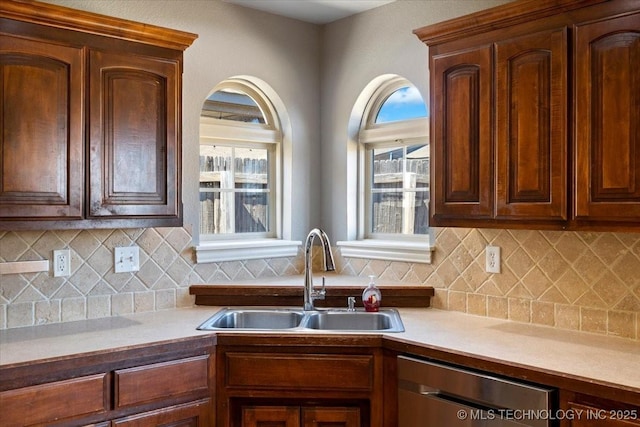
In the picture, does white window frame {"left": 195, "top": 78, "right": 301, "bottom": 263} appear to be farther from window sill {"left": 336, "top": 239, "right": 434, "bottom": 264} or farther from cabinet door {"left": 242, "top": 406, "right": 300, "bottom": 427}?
cabinet door {"left": 242, "top": 406, "right": 300, "bottom": 427}

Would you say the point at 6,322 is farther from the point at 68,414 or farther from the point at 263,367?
the point at 263,367

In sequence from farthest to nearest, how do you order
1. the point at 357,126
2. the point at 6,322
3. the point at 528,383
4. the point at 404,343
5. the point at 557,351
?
1. the point at 357,126
2. the point at 6,322
3. the point at 404,343
4. the point at 557,351
5. the point at 528,383

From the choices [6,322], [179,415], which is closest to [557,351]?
[179,415]

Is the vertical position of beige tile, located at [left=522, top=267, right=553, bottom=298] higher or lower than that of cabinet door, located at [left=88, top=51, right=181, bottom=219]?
lower

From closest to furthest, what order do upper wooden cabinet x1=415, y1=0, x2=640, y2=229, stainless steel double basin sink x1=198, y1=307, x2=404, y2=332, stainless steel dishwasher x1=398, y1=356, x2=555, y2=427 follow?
stainless steel dishwasher x1=398, y1=356, x2=555, y2=427 → upper wooden cabinet x1=415, y1=0, x2=640, y2=229 → stainless steel double basin sink x1=198, y1=307, x2=404, y2=332

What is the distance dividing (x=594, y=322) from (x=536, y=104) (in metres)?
0.92

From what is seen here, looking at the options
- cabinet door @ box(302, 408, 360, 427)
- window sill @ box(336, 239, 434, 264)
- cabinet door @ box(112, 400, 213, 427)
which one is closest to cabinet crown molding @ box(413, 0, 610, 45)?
window sill @ box(336, 239, 434, 264)

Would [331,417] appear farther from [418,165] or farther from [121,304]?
[418,165]

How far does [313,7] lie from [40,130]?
1.73m

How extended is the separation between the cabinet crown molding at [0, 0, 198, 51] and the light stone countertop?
1213 millimetres

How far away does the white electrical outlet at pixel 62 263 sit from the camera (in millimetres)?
2537

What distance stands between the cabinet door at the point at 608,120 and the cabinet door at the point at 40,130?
74.6 inches

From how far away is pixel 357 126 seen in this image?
348 cm

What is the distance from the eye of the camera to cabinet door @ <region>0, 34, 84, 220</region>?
2.10 metres
